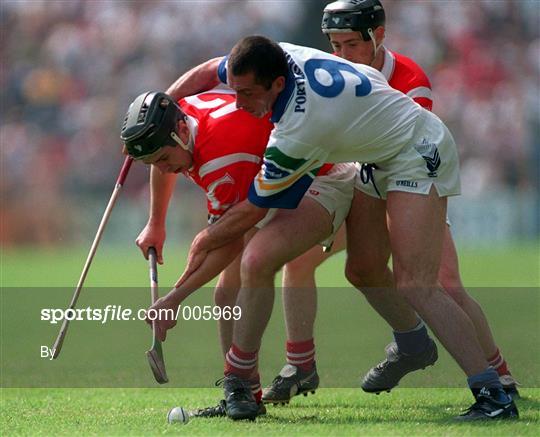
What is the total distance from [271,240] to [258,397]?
2.96 feet

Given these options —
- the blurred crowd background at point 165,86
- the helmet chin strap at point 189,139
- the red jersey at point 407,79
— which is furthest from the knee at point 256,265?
the blurred crowd background at point 165,86

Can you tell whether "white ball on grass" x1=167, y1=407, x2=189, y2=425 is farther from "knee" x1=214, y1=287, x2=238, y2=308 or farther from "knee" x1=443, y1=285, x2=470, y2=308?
"knee" x1=443, y1=285, x2=470, y2=308

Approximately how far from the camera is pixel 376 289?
682 centimetres

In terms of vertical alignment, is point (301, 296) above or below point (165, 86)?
above

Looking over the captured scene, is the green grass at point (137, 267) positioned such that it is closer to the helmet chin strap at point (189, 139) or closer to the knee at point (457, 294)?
the knee at point (457, 294)

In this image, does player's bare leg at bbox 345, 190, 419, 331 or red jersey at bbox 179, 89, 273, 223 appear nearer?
red jersey at bbox 179, 89, 273, 223

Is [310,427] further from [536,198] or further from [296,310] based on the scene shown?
[536,198]

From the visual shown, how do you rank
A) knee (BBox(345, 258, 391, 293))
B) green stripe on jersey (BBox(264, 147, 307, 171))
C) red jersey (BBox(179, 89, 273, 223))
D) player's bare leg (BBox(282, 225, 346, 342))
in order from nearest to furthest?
green stripe on jersey (BBox(264, 147, 307, 171)) → red jersey (BBox(179, 89, 273, 223)) → knee (BBox(345, 258, 391, 293)) → player's bare leg (BBox(282, 225, 346, 342))

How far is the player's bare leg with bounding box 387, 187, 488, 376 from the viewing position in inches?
235

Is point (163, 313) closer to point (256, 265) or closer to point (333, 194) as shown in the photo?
point (256, 265)

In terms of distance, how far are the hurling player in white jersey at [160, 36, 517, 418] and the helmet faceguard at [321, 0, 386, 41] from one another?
91cm

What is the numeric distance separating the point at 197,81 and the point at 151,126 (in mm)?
913

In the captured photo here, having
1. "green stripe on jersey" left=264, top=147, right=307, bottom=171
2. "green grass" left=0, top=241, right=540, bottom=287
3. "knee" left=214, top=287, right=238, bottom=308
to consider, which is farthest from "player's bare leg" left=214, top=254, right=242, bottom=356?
"green grass" left=0, top=241, right=540, bottom=287

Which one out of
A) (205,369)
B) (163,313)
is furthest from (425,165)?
(205,369)
